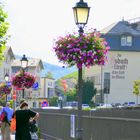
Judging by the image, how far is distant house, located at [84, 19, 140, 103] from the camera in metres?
125

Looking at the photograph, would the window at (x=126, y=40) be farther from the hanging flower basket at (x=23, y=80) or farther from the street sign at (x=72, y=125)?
the street sign at (x=72, y=125)

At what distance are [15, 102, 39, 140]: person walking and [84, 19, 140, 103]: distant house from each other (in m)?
105

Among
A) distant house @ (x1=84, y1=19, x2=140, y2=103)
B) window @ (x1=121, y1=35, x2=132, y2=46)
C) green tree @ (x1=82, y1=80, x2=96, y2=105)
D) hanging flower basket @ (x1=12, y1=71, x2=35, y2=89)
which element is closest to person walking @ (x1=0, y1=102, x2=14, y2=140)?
hanging flower basket @ (x1=12, y1=71, x2=35, y2=89)

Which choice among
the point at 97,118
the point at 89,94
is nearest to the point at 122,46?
the point at 89,94

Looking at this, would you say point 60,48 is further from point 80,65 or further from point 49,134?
point 49,134

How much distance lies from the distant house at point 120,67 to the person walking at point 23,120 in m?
105

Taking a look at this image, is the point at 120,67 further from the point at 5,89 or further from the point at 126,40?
the point at 5,89

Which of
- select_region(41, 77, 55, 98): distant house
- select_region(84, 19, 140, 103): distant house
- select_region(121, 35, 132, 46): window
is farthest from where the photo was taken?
select_region(41, 77, 55, 98): distant house

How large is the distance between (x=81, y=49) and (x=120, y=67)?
112241 millimetres

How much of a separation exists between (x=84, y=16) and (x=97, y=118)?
4.58 meters

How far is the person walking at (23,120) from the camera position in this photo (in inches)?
679

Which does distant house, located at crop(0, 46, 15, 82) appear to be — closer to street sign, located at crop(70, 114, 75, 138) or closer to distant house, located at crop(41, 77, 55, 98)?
distant house, located at crop(41, 77, 55, 98)

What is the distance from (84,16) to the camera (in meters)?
16.6

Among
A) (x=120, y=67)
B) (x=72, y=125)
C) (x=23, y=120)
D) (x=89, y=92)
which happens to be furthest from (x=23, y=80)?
(x=120, y=67)
